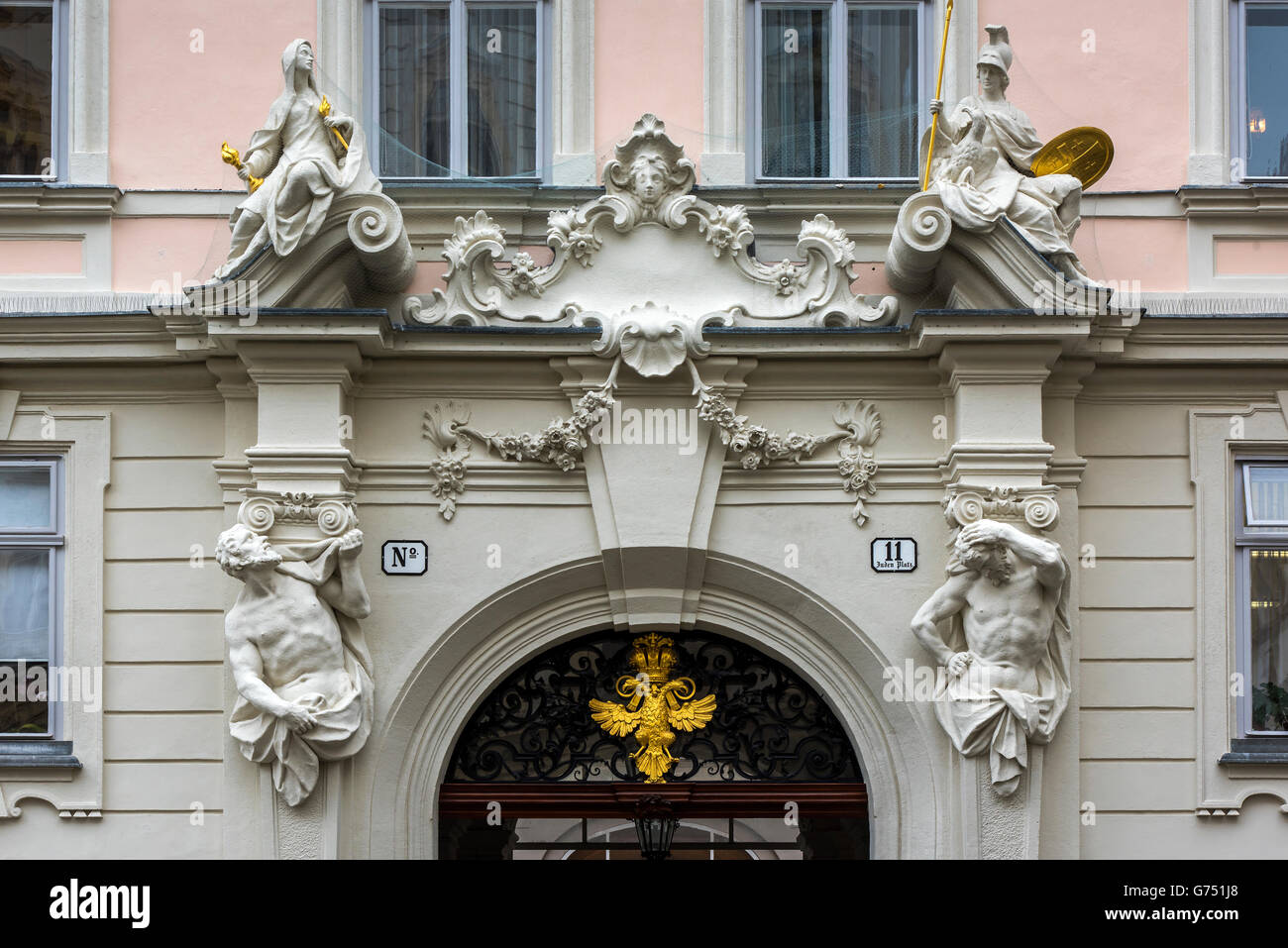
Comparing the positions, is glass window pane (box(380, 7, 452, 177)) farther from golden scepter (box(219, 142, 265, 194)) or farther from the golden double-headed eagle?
the golden double-headed eagle

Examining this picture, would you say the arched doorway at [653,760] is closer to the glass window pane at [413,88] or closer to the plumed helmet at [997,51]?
the glass window pane at [413,88]

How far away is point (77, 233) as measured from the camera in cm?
1062

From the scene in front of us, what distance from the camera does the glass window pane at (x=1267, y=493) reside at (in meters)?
10.4

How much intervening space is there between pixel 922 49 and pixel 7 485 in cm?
522

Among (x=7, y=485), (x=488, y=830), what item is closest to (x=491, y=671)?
(x=488, y=830)

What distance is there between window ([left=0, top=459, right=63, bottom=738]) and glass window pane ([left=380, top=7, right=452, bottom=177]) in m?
2.40

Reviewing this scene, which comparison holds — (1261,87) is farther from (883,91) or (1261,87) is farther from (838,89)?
(838,89)

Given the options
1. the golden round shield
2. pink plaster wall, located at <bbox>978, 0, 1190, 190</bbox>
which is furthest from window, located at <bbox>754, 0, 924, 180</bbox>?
the golden round shield

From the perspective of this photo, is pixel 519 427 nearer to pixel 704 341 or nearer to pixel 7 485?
pixel 704 341

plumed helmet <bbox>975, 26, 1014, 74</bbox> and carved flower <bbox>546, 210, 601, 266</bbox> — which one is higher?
plumed helmet <bbox>975, 26, 1014, 74</bbox>

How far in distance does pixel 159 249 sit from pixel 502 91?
1.97 metres

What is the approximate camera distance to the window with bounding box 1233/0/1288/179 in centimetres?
1080

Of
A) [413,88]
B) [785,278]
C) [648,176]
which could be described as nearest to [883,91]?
[785,278]

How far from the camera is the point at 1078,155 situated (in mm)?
10469
